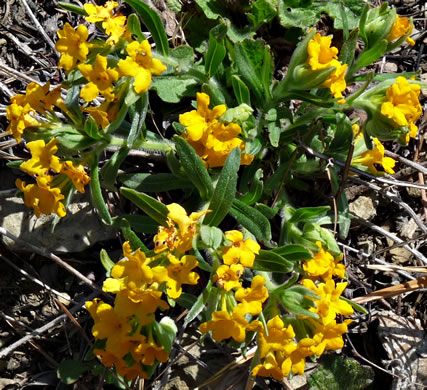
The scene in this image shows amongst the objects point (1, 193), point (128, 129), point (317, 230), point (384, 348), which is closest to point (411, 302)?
point (384, 348)

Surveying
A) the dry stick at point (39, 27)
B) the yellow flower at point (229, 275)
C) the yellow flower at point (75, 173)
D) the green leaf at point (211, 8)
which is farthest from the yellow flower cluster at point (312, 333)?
the dry stick at point (39, 27)

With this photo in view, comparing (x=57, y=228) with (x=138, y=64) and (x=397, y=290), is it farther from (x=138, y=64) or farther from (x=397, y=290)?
(x=397, y=290)

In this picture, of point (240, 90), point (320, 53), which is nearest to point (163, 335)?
point (240, 90)

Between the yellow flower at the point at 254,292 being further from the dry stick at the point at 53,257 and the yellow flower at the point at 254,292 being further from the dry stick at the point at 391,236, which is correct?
the dry stick at the point at 391,236

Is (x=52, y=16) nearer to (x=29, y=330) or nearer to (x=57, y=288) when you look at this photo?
(x=57, y=288)

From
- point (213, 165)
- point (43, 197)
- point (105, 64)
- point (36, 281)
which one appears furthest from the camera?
point (36, 281)

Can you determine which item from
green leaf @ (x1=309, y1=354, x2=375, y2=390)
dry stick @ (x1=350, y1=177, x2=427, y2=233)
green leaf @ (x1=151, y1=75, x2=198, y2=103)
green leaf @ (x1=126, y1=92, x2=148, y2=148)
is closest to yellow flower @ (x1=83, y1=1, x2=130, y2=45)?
green leaf @ (x1=126, y1=92, x2=148, y2=148)
